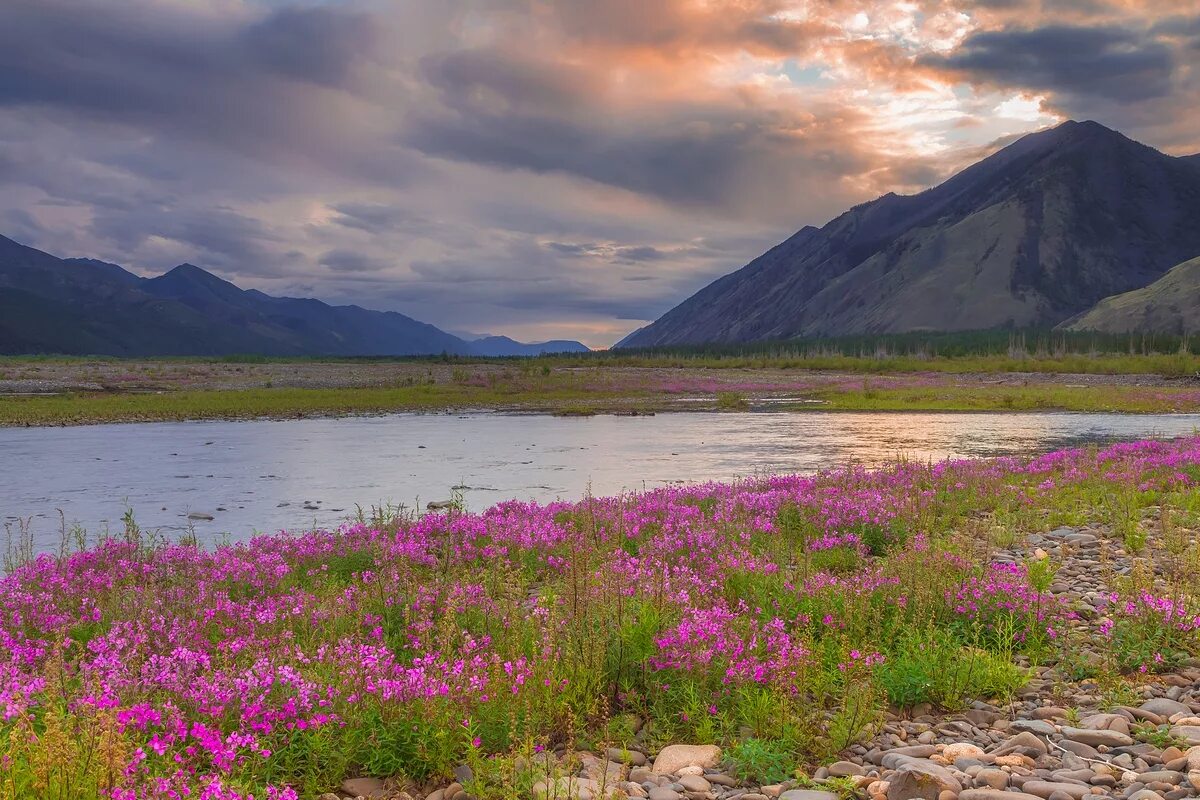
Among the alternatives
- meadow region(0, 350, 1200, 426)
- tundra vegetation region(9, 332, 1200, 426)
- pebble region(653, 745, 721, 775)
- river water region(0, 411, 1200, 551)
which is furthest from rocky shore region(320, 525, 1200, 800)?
meadow region(0, 350, 1200, 426)

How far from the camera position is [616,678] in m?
6.27

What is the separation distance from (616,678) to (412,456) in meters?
22.2

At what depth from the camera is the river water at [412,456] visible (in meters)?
17.9

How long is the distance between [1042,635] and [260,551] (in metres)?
10.3

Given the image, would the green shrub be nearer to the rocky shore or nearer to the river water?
the rocky shore

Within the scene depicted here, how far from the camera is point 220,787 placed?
3965 mm

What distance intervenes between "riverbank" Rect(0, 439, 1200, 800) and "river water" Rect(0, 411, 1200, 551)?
7.04 meters

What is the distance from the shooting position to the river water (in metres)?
17.9

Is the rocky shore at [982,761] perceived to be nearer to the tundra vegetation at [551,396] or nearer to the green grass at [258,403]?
the tundra vegetation at [551,396]

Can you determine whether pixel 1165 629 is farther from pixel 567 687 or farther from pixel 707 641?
pixel 567 687

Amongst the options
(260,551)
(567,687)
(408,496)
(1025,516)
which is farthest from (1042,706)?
(408,496)

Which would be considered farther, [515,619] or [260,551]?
[260,551]

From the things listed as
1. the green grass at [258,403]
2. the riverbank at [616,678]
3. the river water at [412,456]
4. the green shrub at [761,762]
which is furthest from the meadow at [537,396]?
the green shrub at [761,762]

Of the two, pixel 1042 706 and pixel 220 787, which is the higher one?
pixel 220 787
